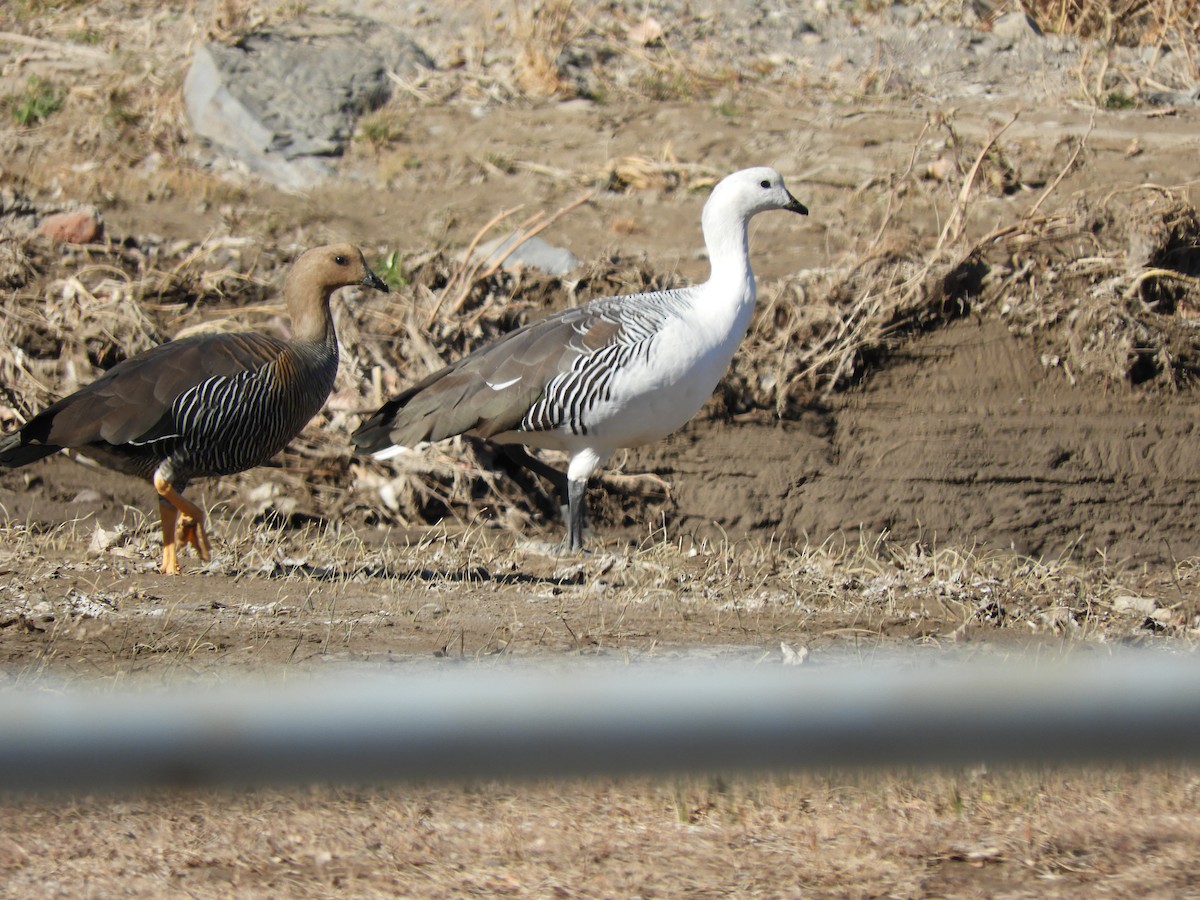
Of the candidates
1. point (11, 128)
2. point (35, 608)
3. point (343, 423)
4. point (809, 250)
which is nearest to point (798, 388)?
point (809, 250)

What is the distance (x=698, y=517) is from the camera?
27.5ft

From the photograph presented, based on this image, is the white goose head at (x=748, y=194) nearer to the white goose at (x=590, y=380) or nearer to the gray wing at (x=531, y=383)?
the white goose at (x=590, y=380)

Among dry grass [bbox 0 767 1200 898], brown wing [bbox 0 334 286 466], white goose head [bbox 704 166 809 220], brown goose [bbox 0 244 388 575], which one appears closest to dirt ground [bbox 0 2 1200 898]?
dry grass [bbox 0 767 1200 898]

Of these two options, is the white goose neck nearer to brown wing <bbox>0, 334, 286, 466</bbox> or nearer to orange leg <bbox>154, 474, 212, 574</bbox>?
brown wing <bbox>0, 334, 286, 466</bbox>

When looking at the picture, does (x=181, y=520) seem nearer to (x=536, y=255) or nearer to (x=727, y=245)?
(x=727, y=245)

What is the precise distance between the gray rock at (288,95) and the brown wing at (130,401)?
535cm

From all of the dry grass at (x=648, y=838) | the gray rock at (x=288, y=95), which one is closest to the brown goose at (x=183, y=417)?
the dry grass at (x=648, y=838)

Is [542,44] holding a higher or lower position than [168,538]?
higher

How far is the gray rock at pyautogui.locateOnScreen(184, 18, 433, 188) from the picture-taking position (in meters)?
12.0

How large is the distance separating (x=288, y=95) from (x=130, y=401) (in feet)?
21.5

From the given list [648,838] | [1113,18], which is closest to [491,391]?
[648,838]

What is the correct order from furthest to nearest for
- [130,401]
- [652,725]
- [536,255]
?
[536,255] → [130,401] → [652,725]

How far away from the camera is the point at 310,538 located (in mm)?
7621

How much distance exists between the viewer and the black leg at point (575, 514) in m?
7.38
